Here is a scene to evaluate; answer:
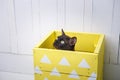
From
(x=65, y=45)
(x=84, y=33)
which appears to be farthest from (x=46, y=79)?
(x=84, y=33)

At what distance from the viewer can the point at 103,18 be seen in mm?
1418

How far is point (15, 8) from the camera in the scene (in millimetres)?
1560

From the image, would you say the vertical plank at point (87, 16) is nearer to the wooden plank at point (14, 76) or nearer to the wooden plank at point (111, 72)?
the wooden plank at point (111, 72)

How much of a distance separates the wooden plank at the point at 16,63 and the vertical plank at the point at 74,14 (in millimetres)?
395

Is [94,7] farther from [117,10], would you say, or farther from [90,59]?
[90,59]

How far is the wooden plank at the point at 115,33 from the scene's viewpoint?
1384 millimetres

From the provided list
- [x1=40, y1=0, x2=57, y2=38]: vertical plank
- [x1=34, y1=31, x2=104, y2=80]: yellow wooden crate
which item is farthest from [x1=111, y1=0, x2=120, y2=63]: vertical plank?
[x1=40, y1=0, x2=57, y2=38]: vertical plank

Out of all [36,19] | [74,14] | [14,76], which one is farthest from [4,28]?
[74,14]

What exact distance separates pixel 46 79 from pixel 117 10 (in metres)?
0.60

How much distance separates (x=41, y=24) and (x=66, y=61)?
48 centimetres

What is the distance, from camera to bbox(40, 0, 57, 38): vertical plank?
4.87 feet

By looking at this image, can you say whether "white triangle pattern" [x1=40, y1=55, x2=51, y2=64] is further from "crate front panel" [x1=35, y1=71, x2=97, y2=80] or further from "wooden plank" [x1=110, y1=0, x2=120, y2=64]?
"wooden plank" [x1=110, y1=0, x2=120, y2=64]

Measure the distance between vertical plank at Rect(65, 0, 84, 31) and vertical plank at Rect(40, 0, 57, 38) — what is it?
0.28 feet

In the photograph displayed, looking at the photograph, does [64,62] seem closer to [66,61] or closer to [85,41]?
[66,61]
